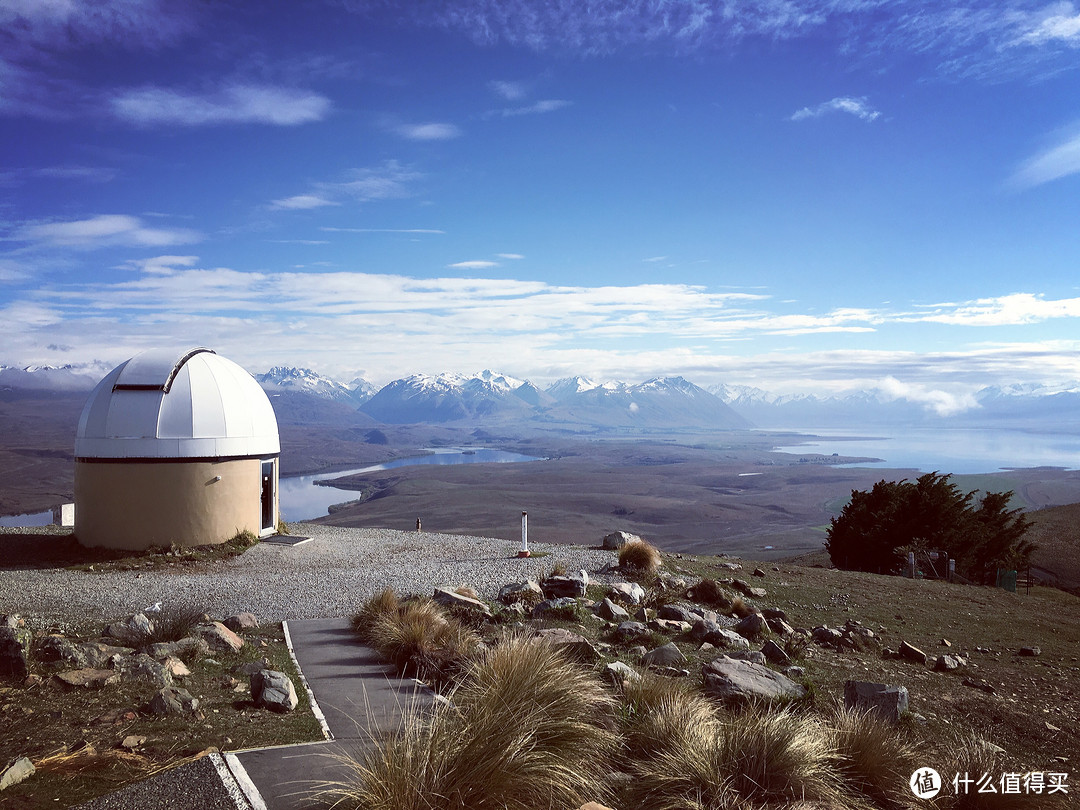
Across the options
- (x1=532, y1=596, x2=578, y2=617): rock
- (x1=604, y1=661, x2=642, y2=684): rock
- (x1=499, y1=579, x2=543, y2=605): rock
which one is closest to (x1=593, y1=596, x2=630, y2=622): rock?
(x1=532, y1=596, x2=578, y2=617): rock

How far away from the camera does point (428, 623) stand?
783cm

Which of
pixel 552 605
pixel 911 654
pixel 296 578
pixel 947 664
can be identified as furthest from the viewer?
pixel 296 578

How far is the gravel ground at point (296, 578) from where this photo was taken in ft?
34.6

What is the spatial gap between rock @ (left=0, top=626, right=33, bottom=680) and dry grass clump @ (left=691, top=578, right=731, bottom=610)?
8.97 meters

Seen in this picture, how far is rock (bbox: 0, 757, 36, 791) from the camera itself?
4223 millimetres

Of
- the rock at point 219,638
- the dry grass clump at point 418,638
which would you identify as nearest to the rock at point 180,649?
the rock at point 219,638

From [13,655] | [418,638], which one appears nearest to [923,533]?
[418,638]

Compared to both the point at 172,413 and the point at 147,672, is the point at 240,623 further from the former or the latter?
the point at 172,413

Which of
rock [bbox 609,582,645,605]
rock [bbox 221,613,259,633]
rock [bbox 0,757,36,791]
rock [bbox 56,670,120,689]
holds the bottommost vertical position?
rock [bbox 609,582,645,605]

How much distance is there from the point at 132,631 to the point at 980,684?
9.80 metres

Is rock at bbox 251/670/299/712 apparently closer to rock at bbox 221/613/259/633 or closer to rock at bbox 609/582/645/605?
rock at bbox 221/613/259/633

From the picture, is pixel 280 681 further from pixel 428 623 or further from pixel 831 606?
pixel 831 606

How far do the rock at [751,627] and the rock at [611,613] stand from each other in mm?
1545

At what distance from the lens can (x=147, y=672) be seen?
640cm
